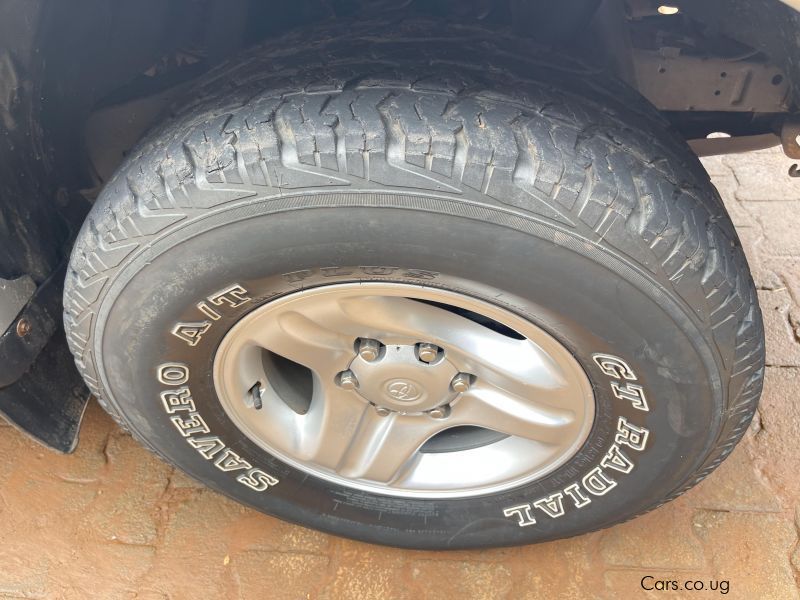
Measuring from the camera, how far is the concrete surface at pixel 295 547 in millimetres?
1789

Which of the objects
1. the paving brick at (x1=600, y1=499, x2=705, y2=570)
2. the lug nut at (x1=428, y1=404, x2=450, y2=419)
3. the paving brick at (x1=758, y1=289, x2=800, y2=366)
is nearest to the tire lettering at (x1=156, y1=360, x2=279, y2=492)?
the lug nut at (x1=428, y1=404, x2=450, y2=419)

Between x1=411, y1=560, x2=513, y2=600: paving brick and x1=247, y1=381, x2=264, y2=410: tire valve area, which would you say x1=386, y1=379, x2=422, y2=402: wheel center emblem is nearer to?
x1=247, y1=381, x2=264, y2=410: tire valve area

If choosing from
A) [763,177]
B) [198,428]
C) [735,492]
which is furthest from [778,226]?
[198,428]

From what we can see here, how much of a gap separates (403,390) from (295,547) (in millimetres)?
684

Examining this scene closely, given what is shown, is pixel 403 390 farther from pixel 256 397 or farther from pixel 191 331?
pixel 191 331

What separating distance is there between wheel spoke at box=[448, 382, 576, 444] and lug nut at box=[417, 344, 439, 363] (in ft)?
0.44

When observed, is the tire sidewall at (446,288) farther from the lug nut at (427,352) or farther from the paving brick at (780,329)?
the paving brick at (780,329)

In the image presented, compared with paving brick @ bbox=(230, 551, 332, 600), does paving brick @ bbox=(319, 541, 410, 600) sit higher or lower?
lower

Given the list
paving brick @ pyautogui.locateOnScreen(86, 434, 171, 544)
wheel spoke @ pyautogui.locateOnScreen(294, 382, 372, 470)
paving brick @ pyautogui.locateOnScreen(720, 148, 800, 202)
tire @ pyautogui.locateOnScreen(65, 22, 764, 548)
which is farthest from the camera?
paving brick @ pyautogui.locateOnScreen(720, 148, 800, 202)

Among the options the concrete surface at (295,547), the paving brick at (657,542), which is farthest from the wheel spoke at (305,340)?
the paving brick at (657,542)

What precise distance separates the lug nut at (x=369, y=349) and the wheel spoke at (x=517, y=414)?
0.23 metres

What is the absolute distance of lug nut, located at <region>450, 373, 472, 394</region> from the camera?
1459 millimetres

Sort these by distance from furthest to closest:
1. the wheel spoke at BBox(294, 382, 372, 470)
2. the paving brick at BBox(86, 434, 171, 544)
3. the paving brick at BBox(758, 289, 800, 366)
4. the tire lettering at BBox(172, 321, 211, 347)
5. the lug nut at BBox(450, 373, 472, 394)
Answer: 1. the paving brick at BBox(758, 289, 800, 366)
2. the paving brick at BBox(86, 434, 171, 544)
3. the wheel spoke at BBox(294, 382, 372, 470)
4. the lug nut at BBox(450, 373, 472, 394)
5. the tire lettering at BBox(172, 321, 211, 347)

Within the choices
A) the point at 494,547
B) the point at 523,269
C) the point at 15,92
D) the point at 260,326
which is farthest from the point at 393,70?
the point at 494,547
